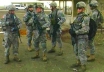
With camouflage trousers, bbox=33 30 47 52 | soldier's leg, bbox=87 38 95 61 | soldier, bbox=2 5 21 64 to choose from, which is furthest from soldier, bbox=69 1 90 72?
soldier, bbox=2 5 21 64

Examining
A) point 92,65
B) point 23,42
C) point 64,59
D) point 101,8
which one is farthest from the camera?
point 101,8

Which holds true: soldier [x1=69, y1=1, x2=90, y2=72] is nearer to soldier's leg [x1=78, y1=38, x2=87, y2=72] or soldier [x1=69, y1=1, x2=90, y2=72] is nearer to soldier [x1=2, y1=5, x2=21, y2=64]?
soldier's leg [x1=78, y1=38, x2=87, y2=72]

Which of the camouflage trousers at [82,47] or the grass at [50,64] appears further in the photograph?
the grass at [50,64]

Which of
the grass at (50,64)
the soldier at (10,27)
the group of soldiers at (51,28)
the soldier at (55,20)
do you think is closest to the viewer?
the group of soldiers at (51,28)

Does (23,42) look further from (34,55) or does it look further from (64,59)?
(64,59)

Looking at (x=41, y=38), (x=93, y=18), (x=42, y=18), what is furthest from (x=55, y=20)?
(x=93, y=18)

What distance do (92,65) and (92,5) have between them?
84.5 inches

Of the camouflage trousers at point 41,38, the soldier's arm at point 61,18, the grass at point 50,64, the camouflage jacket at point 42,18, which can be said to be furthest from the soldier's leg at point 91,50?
the camouflage jacket at point 42,18

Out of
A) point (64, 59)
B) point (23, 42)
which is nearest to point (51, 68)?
point (64, 59)

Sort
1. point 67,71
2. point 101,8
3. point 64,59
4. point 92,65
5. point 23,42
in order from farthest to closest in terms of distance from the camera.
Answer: point 101,8 → point 23,42 → point 64,59 → point 92,65 → point 67,71

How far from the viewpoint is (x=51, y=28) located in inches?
398

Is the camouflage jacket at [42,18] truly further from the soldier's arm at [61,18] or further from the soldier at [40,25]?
the soldier's arm at [61,18]

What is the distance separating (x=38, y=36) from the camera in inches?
366

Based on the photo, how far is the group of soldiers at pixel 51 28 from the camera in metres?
8.00
